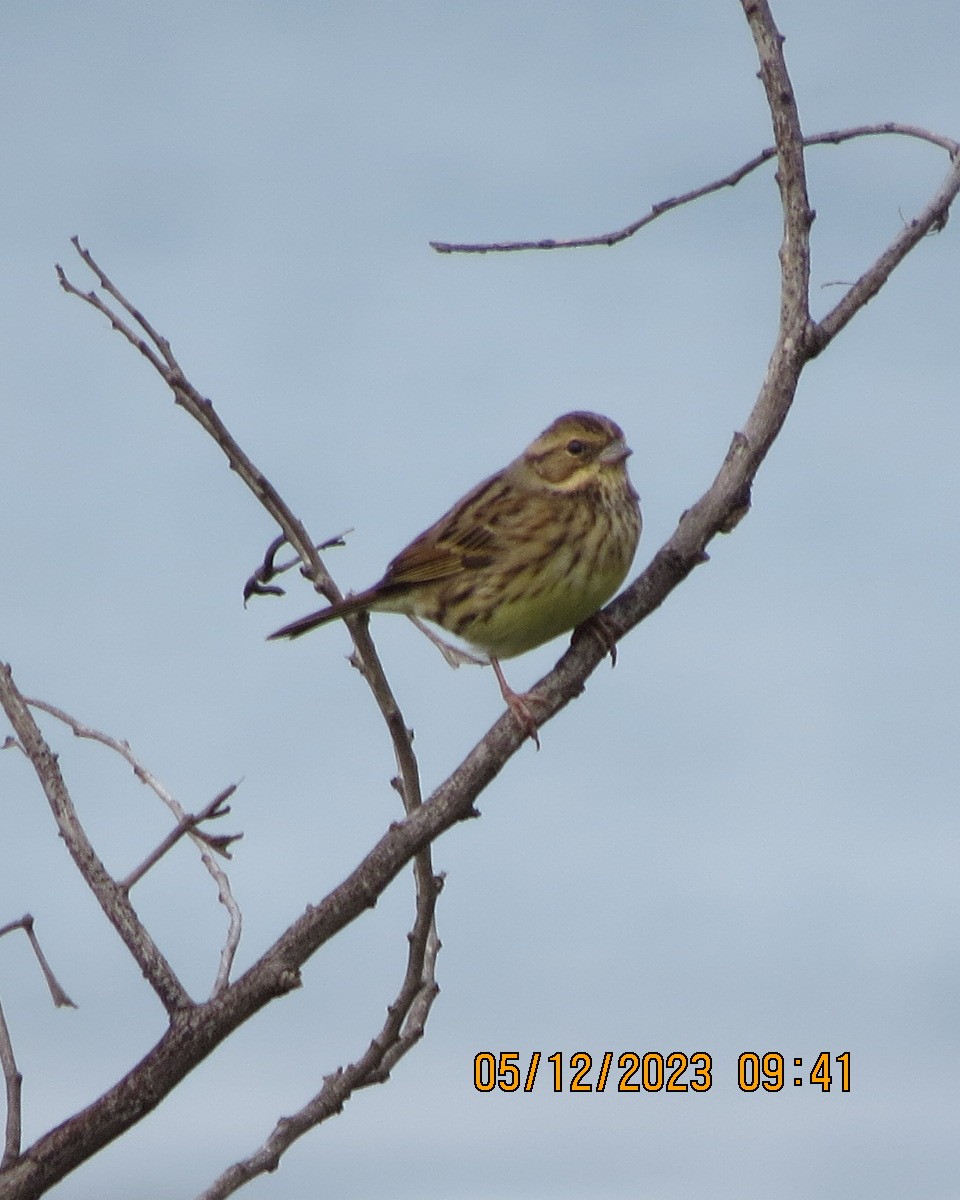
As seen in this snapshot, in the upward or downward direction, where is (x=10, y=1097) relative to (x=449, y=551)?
downward

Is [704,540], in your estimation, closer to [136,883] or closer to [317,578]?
[317,578]

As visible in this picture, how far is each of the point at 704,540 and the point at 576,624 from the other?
55.4 inches

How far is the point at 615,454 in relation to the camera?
6.32 m

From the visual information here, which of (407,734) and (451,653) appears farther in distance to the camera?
(451,653)

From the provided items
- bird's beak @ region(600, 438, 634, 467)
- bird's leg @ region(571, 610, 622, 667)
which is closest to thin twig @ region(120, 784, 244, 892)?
bird's leg @ region(571, 610, 622, 667)

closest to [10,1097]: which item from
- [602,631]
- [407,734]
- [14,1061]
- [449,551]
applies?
[14,1061]

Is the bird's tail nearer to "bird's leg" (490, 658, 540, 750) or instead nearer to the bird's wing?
the bird's wing

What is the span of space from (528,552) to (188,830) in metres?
2.43

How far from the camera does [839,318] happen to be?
4.19 metres

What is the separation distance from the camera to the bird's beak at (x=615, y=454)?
248 inches

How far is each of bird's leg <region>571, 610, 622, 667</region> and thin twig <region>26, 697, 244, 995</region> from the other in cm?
134

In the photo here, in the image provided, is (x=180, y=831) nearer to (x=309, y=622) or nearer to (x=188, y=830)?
(x=188, y=830)

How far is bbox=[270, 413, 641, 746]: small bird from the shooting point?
5797 millimetres

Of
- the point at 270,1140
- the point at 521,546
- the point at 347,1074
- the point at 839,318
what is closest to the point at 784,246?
the point at 839,318
